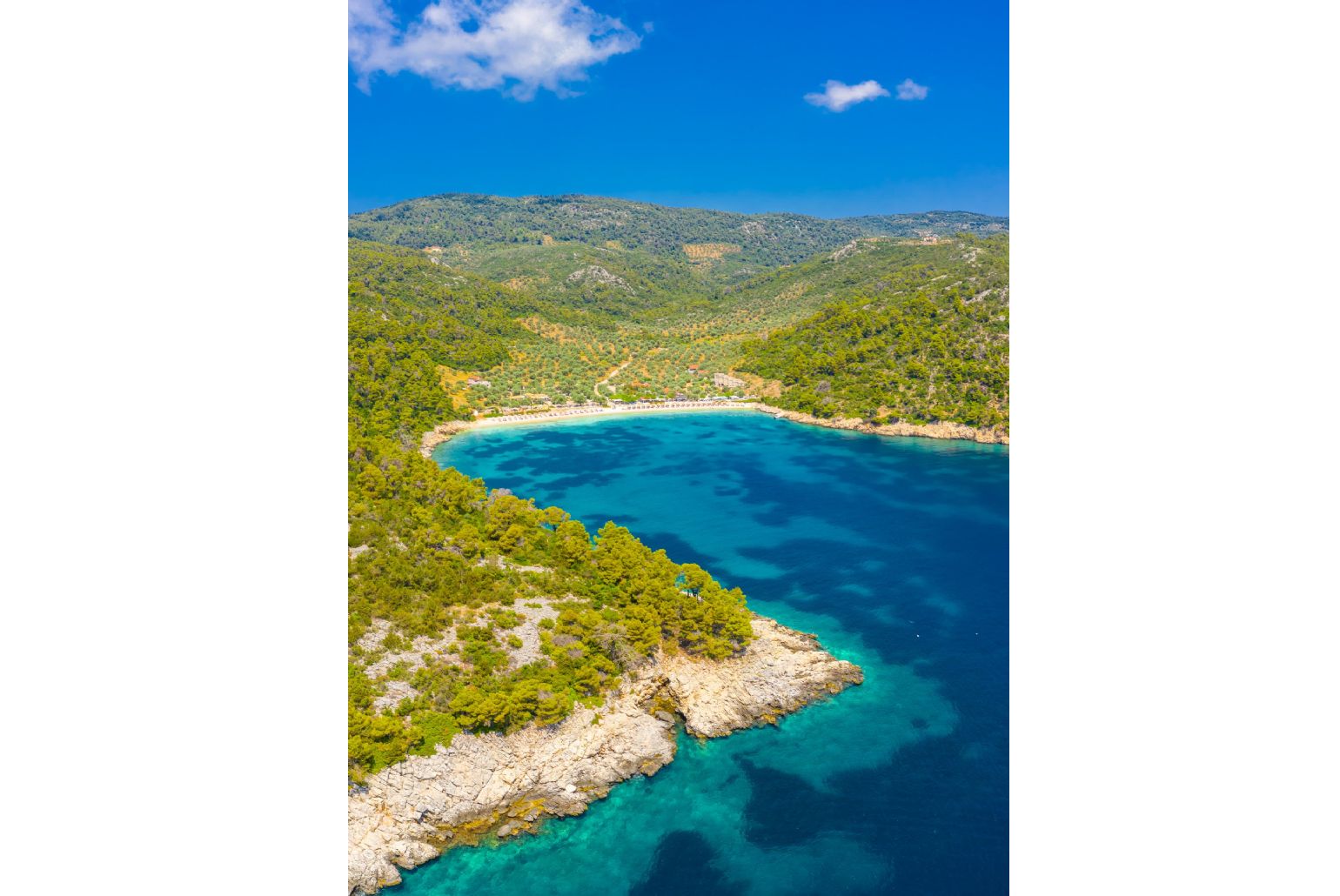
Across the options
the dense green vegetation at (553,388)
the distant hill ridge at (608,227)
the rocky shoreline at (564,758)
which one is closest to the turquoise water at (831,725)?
the rocky shoreline at (564,758)

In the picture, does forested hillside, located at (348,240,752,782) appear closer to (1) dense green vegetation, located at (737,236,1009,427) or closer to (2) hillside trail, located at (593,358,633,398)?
(1) dense green vegetation, located at (737,236,1009,427)

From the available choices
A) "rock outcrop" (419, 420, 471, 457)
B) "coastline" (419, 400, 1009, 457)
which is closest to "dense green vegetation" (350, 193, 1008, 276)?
"coastline" (419, 400, 1009, 457)

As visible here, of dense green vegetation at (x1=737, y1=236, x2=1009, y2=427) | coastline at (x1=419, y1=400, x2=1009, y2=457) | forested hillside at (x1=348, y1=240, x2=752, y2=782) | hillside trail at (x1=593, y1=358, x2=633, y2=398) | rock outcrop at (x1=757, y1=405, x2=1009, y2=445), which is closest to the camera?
forested hillside at (x1=348, y1=240, x2=752, y2=782)

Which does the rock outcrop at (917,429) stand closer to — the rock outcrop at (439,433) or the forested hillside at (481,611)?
the rock outcrop at (439,433)

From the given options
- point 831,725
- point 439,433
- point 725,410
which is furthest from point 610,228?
point 831,725

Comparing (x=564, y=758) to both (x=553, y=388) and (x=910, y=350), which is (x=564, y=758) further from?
(x=553, y=388)
